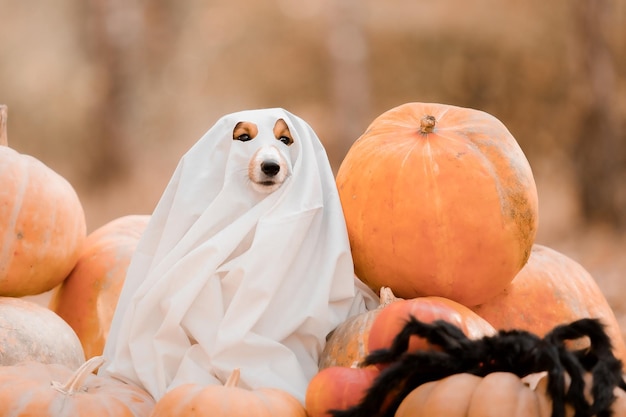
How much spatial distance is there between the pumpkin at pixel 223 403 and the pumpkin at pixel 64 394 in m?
0.20

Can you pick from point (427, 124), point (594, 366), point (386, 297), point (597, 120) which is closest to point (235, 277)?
point (386, 297)

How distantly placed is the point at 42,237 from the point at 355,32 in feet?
28.2

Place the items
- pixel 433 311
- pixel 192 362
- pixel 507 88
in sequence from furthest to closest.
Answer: pixel 507 88, pixel 192 362, pixel 433 311

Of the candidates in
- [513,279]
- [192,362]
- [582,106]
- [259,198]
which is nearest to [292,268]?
[259,198]

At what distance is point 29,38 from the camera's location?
606 inches

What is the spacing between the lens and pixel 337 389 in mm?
2461

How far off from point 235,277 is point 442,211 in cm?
76

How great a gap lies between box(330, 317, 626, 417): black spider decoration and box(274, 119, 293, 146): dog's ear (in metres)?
1.03

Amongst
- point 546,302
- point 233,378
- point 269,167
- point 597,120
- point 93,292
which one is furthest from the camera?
point 597,120

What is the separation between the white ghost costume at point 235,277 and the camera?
290 cm

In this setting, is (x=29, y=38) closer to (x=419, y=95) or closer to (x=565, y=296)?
(x=419, y=95)

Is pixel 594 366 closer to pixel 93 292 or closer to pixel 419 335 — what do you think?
pixel 419 335

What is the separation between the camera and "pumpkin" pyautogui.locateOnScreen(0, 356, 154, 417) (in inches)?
101

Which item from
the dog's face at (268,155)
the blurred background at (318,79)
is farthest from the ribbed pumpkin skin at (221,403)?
the blurred background at (318,79)
